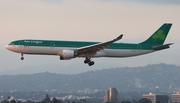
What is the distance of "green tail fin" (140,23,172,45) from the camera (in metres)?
→ 79.3

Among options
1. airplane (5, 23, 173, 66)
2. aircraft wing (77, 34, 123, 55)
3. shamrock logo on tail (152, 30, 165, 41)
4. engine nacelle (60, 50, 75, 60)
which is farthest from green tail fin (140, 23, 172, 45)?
engine nacelle (60, 50, 75, 60)

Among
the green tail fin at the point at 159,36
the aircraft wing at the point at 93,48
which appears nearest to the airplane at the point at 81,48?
the aircraft wing at the point at 93,48

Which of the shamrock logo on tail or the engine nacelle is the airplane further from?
the shamrock logo on tail

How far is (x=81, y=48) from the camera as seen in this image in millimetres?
71312

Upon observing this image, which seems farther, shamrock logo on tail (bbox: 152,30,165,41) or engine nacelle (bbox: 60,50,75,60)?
shamrock logo on tail (bbox: 152,30,165,41)

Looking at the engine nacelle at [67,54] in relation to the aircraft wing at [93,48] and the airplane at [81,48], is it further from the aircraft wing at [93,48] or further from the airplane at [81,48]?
the aircraft wing at [93,48]

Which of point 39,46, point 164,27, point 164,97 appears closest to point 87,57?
point 39,46

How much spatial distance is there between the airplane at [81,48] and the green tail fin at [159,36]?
1359 millimetres

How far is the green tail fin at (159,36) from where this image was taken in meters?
79.3

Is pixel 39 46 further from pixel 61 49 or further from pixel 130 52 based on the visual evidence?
pixel 130 52

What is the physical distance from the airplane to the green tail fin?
1359mm

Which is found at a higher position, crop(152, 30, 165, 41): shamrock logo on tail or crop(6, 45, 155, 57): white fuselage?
crop(152, 30, 165, 41): shamrock logo on tail

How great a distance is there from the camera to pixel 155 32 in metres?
81.2

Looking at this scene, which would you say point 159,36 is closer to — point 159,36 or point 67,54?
point 159,36
